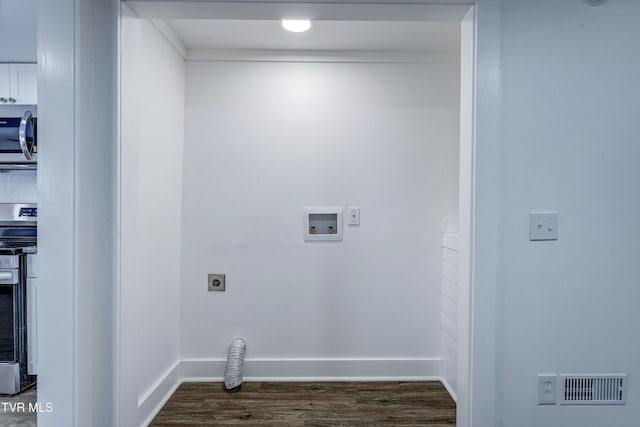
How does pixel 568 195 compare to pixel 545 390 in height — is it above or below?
above

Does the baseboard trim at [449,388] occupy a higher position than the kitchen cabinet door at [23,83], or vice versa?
the kitchen cabinet door at [23,83]

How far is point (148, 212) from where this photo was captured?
212 centimetres

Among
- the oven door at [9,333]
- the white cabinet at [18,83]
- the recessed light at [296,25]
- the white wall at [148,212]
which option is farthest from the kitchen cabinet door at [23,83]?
the recessed light at [296,25]

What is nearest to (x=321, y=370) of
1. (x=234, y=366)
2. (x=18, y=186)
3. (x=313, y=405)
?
(x=313, y=405)

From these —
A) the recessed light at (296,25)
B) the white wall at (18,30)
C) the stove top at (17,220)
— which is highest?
the recessed light at (296,25)

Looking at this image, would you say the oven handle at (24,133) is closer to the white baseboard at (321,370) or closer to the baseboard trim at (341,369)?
the white baseboard at (321,370)

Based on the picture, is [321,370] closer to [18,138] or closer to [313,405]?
[313,405]

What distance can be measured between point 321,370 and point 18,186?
2.67m

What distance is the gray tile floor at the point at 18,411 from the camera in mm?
2091

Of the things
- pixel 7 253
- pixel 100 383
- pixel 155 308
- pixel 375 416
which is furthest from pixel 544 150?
pixel 7 253

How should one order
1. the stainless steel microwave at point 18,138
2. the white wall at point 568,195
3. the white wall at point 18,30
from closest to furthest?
the white wall at point 568,195
the white wall at point 18,30
the stainless steel microwave at point 18,138

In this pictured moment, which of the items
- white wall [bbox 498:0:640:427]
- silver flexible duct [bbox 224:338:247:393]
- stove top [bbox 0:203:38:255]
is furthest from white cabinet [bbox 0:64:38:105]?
white wall [bbox 498:0:640:427]

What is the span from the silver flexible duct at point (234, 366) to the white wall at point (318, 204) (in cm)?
8

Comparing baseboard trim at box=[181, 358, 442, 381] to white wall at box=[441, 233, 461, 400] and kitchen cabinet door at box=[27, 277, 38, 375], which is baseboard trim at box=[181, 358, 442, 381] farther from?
kitchen cabinet door at box=[27, 277, 38, 375]
